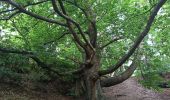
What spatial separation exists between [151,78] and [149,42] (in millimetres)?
2849

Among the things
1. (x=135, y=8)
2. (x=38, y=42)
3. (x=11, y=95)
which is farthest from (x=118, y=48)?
(x=11, y=95)

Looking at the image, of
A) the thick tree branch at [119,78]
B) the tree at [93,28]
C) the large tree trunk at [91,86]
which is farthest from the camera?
the thick tree branch at [119,78]

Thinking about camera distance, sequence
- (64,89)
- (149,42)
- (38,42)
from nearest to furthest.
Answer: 1. (38,42)
2. (64,89)
3. (149,42)

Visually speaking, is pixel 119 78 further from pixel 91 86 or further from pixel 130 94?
pixel 130 94

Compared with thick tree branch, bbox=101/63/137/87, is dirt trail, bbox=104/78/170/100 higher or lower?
lower

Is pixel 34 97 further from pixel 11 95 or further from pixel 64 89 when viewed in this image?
pixel 64 89

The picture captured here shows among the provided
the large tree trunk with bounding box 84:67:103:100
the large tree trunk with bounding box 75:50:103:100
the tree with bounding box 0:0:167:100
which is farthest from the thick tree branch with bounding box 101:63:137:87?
the large tree trunk with bounding box 84:67:103:100

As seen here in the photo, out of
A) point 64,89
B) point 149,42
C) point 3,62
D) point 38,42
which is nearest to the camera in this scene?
point 3,62

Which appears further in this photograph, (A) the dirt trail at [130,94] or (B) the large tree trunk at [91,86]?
(A) the dirt trail at [130,94]

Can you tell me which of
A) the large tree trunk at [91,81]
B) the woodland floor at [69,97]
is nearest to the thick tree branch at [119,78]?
the large tree trunk at [91,81]

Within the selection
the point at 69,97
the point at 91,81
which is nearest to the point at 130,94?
the point at 69,97

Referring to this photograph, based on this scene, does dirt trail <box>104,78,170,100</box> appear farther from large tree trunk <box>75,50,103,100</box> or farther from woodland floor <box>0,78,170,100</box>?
large tree trunk <box>75,50,103,100</box>

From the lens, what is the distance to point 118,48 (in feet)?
44.9

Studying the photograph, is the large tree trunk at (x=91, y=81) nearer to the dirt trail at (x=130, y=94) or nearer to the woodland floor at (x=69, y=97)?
the woodland floor at (x=69, y=97)
